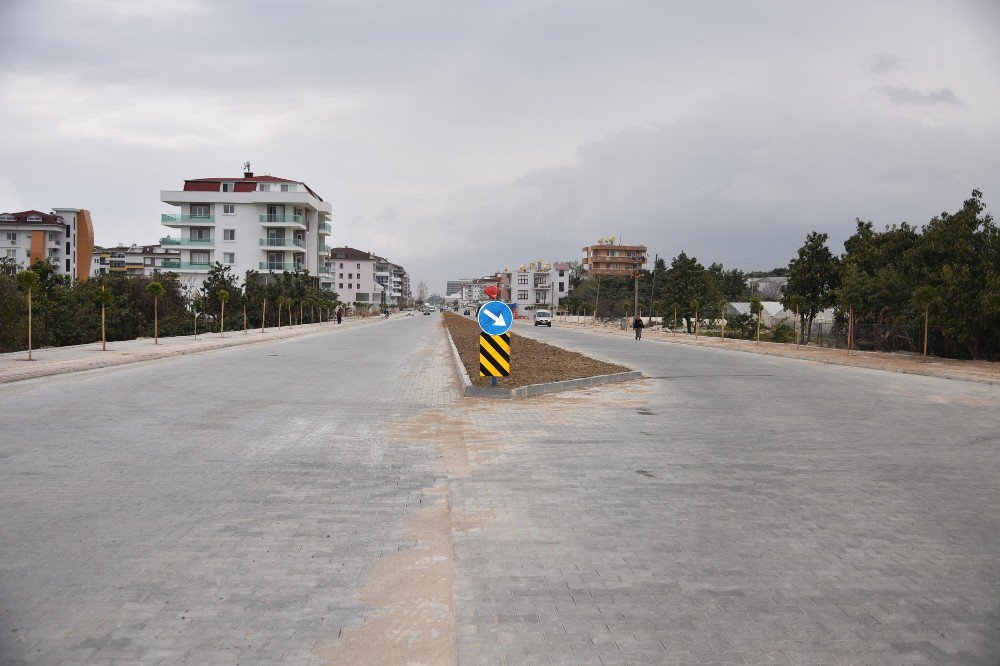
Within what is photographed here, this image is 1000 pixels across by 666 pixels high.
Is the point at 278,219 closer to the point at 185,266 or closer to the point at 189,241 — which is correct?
the point at 189,241

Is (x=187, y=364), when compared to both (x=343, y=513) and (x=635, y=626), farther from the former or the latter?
(x=635, y=626)

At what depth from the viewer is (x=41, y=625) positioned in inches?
151

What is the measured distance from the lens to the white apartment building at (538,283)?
16212 centimetres

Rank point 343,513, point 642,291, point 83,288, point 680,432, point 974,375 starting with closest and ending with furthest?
1. point 343,513
2. point 680,432
3. point 974,375
4. point 83,288
5. point 642,291

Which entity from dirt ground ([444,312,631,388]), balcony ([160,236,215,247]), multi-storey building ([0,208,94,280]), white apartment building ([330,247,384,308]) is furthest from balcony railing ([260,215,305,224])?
white apartment building ([330,247,384,308])

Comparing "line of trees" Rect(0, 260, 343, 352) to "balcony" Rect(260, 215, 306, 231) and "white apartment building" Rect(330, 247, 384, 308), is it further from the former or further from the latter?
"white apartment building" Rect(330, 247, 384, 308)

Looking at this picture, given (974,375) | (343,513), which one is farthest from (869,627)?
(974,375)

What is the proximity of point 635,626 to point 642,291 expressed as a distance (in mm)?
111514

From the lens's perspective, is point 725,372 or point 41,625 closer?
point 41,625

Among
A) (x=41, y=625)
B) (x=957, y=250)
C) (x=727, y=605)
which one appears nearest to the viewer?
(x=41, y=625)

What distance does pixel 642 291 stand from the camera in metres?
113

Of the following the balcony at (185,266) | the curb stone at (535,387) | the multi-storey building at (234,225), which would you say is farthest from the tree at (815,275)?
the balcony at (185,266)

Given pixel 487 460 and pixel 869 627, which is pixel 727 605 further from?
pixel 487 460

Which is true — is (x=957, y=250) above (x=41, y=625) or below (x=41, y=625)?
above
